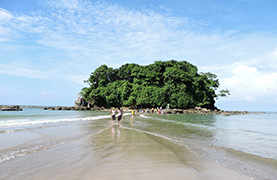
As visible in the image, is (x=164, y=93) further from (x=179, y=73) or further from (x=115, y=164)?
(x=115, y=164)

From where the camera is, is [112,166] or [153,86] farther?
[153,86]

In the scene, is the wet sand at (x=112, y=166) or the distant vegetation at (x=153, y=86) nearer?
the wet sand at (x=112, y=166)

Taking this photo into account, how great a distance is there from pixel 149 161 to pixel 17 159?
3990mm

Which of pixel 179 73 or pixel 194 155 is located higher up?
pixel 179 73

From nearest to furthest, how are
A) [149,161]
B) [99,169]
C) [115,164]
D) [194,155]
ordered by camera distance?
[99,169], [115,164], [149,161], [194,155]

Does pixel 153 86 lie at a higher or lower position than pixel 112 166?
higher

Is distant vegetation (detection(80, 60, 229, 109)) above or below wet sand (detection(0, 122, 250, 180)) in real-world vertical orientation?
above

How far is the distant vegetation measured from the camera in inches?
2285

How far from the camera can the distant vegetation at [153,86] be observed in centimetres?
5803

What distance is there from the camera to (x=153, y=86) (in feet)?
198

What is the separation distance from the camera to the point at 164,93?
189ft

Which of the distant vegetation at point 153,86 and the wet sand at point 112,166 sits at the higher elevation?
the distant vegetation at point 153,86

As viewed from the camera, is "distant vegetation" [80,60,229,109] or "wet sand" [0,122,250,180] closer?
"wet sand" [0,122,250,180]

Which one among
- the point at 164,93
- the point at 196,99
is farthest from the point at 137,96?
the point at 196,99
